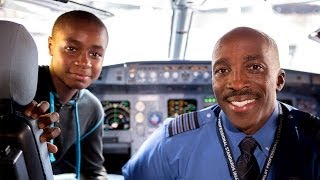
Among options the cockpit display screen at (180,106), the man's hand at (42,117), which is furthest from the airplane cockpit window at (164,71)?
the man's hand at (42,117)

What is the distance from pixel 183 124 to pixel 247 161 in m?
0.31

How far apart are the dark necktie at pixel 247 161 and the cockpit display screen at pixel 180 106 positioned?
2.43 metres

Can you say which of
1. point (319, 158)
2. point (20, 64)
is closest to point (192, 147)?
point (319, 158)

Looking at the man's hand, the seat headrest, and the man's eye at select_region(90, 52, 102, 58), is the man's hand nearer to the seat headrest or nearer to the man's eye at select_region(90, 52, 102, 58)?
the seat headrest

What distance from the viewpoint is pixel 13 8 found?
2.92m

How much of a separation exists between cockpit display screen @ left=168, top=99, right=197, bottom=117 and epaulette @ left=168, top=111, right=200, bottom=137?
227 centimetres

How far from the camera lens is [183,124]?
5.62ft

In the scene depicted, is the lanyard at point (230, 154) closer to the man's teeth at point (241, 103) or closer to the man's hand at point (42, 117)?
the man's teeth at point (241, 103)

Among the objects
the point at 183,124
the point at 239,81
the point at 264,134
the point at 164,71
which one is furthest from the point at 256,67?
the point at 164,71

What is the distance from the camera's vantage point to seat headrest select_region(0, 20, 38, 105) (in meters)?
1.06

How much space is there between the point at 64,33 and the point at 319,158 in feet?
4.04

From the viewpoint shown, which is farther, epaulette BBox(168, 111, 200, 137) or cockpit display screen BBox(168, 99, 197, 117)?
cockpit display screen BBox(168, 99, 197, 117)

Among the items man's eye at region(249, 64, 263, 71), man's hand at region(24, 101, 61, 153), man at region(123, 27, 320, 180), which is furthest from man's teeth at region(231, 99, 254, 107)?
man's hand at region(24, 101, 61, 153)

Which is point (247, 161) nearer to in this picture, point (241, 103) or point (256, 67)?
point (241, 103)
